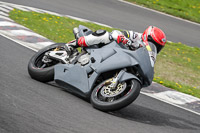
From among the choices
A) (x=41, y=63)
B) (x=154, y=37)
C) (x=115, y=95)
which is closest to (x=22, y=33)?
(x=41, y=63)

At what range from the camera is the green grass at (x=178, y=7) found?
1790 cm

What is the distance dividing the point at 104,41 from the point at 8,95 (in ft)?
6.14

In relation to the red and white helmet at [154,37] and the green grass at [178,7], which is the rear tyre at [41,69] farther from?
the green grass at [178,7]

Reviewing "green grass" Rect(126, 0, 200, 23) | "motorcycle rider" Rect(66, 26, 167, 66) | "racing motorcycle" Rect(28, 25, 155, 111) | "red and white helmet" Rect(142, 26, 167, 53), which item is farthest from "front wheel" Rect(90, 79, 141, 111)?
"green grass" Rect(126, 0, 200, 23)

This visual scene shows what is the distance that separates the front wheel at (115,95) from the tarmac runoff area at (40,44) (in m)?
2.14

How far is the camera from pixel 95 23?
46.1 ft

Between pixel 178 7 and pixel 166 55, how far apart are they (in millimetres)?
7168

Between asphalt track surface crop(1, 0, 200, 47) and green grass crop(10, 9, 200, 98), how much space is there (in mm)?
1519

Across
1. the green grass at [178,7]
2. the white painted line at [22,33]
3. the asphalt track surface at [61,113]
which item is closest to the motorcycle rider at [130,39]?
the asphalt track surface at [61,113]

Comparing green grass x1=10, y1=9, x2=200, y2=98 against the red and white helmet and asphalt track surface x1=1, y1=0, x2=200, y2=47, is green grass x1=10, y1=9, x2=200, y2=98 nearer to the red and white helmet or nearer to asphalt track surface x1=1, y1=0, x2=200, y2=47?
asphalt track surface x1=1, y1=0, x2=200, y2=47

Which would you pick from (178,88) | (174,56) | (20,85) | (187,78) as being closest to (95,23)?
(174,56)

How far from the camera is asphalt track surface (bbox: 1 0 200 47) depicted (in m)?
14.9

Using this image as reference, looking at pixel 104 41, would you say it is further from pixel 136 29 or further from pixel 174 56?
pixel 136 29

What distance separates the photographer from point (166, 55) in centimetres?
1202
